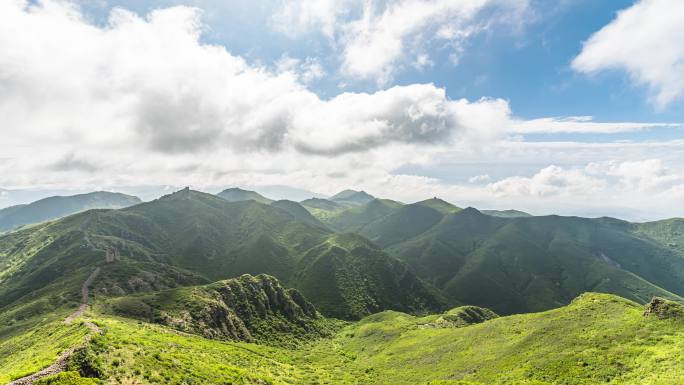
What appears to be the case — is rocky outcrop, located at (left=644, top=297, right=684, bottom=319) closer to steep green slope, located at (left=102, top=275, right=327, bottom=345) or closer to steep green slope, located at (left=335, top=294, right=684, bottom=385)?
steep green slope, located at (left=335, top=294, right=684, bottom=385)

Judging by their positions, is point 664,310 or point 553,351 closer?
point 553,351

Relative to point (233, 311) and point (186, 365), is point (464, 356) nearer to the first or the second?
point (186, 365)

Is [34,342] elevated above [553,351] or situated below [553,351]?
above

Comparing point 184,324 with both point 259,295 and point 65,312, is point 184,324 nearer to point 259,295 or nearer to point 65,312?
point 65,312

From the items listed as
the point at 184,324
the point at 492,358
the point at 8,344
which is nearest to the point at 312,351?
the point at 184,324

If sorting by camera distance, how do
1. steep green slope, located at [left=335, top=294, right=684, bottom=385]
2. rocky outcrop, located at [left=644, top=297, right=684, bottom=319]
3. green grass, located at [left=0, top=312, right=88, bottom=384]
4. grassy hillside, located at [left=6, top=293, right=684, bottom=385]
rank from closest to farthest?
1. grassy hillside, located at [left=6, top=293, right=684, bottom=385]
2. steep green slope, located at [left=335, top=294, right=684, bottom=385]
3. green grass, located at [left=0, top=312, right=88, bottom=384]
4. rocky outcrop, located at [left=644, top=297, right=684, bottom=319]

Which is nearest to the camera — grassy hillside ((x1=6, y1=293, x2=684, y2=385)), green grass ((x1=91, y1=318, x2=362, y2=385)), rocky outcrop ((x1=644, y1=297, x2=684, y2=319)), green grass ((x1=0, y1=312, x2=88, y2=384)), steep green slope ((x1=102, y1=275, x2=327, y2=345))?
green grass ((x1=91, y1=318, x2=362, y2=385))

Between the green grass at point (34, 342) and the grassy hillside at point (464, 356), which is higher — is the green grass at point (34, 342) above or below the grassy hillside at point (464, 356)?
above

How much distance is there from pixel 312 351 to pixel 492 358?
215 feet

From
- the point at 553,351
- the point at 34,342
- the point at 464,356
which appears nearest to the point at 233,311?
the point at 34,342

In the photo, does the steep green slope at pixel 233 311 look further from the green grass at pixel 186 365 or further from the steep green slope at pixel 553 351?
the steep green slope at pixel 553 351

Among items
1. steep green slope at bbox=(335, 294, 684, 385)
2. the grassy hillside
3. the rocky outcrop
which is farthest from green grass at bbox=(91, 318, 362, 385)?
the rocky outcrop

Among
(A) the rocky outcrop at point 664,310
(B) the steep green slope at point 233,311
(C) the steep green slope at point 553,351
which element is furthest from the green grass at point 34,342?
(A) the rocky outcrop at point 664,310

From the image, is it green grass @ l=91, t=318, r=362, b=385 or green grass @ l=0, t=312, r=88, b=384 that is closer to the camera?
green grass @ l=91, t=318, r=362, b=385
